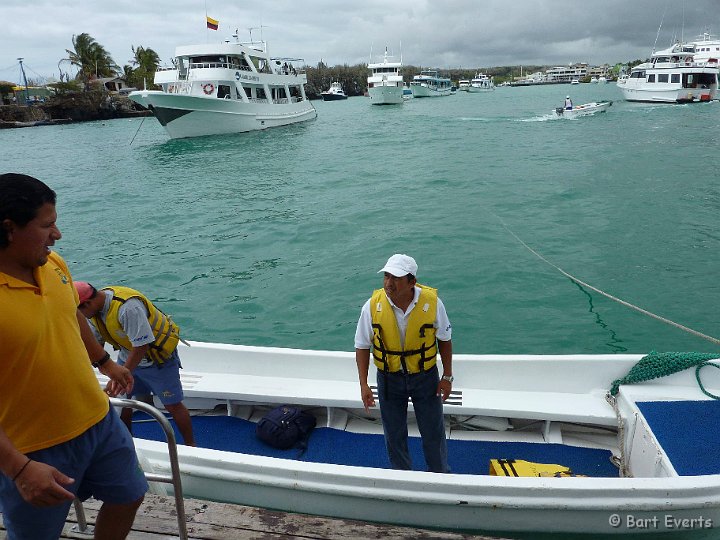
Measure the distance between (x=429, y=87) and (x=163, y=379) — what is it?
89.2 meters

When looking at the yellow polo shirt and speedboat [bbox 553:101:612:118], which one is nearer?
the yellow polo shirt

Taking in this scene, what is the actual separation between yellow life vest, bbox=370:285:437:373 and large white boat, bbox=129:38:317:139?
31.4 metres

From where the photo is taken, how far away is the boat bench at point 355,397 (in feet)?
13.3

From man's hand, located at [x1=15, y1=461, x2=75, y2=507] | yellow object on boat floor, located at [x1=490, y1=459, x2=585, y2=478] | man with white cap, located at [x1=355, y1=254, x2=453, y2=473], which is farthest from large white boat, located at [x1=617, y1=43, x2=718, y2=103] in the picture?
man's hand, located at [x1=15, y1=461, x2=75, y2=507]

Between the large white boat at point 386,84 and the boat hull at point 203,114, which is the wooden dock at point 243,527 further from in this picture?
the large white boat at point 386,84

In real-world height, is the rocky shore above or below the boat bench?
above

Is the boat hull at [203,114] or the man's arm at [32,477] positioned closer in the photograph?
the man's arm at [32,477]

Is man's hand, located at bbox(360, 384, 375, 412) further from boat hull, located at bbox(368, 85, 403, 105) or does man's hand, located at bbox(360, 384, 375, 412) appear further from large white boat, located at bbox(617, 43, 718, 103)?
boat hull, located at bbox(368, 85, 403, 105)

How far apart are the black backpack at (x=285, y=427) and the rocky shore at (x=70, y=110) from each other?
6486 cm

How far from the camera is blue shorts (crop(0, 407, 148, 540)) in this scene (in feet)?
5.89

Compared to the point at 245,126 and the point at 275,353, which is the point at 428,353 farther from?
the point at 245,126

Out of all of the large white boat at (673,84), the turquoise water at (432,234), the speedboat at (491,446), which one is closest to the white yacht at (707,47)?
the large white boat at (673,84)

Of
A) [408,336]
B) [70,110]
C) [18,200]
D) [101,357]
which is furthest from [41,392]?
[70,110]

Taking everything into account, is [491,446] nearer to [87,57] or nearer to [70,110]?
[70,110]
